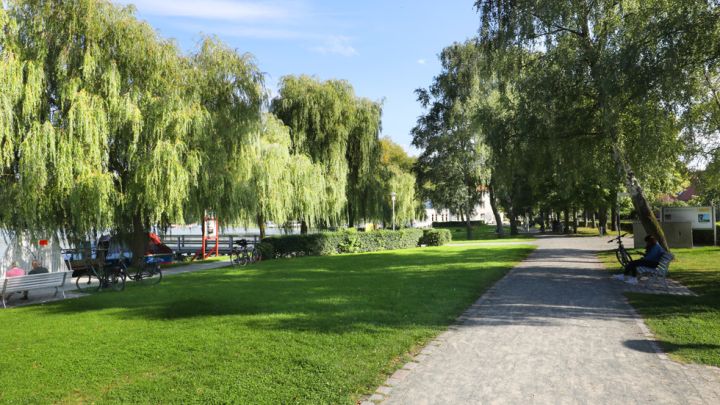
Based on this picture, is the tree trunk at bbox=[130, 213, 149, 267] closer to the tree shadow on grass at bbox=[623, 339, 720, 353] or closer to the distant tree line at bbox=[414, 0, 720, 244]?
the distant tree line at bbox=[414, 0, 720, 244]

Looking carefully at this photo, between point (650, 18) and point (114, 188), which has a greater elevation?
point (650, 18)

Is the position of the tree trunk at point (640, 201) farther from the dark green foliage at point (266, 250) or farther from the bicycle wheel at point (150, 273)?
the bicycle wheel at point (150, 273)

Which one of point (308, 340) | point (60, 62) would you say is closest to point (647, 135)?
point (308, 340)

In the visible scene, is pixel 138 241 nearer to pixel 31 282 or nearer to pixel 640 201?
pixel 31 282

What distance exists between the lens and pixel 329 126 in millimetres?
24891

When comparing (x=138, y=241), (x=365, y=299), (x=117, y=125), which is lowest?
(x=365, y=299)

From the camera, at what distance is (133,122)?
12852 mm

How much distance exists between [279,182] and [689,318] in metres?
15.0

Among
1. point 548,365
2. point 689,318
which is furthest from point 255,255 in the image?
point 548,365

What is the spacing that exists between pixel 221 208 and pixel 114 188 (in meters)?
4.06

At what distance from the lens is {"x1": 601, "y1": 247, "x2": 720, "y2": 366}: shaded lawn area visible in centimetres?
572

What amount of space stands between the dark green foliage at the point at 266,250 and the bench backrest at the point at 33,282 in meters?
10.1

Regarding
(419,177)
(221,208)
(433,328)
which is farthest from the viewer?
(419,177)

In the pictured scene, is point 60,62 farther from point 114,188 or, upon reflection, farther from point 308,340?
point 308,340
